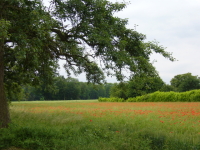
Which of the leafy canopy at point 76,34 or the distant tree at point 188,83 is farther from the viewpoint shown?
the distant tree at point 188,83

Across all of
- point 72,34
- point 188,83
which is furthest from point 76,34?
point 188,83

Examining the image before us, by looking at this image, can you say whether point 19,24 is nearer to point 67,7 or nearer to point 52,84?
point 67,7

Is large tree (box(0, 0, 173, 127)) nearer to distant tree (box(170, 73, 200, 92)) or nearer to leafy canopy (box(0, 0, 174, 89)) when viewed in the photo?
leafy canopy (box(0, 0, 174, 89))

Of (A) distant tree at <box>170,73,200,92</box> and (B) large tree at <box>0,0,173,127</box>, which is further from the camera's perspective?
(A) distant tree at <box>170,73,200,92</box>

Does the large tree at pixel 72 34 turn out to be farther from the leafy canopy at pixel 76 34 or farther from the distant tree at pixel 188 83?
the distant tree at pixel 188 83

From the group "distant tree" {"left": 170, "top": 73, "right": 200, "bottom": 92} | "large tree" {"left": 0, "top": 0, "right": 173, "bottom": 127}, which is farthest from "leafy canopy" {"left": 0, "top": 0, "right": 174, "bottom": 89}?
"distant tree" {"left": 170, "top": 73, "right": 200, "bottom": 92}

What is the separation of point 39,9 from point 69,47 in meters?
4.05

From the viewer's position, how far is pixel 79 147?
7.08 meters

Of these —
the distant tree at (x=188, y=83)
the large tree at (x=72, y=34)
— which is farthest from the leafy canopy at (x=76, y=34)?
the distant tree at (x=188, y=83)

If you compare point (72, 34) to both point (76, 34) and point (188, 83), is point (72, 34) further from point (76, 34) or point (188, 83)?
point (188, 83)

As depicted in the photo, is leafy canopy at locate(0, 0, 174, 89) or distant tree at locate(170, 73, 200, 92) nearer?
leafy canopy at locate(0, 0, 174, 89)

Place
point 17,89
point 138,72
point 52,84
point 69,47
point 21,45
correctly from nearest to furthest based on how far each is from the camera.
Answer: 1. point 21,45
2. point 138,72
3. point 69,47
4. point 52,84
5. point 17,89

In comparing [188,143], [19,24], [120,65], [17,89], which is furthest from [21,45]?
[17,89]

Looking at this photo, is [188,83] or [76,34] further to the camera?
[188,83]
